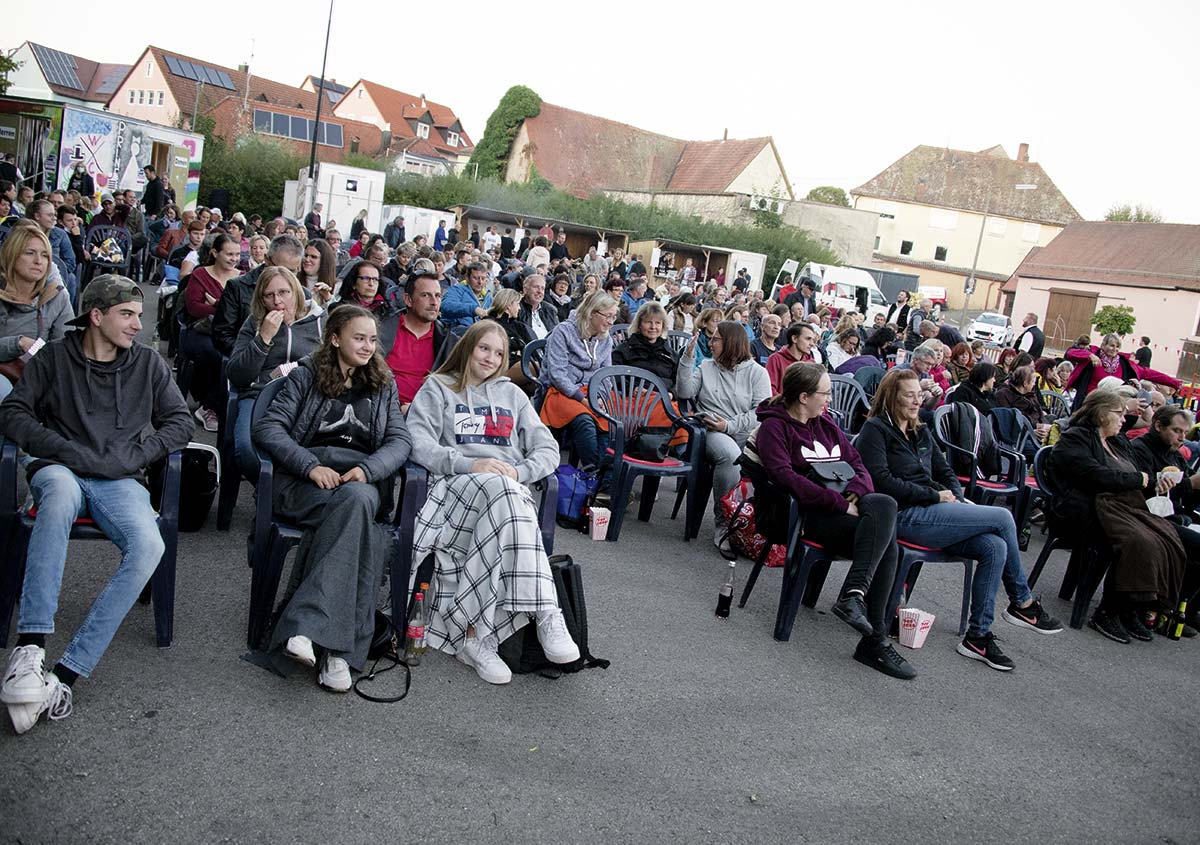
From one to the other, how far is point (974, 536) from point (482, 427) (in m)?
2.77

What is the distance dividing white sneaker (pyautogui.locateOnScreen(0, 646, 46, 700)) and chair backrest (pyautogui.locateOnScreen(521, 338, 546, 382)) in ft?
16.0

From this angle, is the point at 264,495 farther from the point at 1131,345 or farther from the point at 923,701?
the point at 1131,345

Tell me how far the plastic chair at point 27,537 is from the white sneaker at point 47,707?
0.51m

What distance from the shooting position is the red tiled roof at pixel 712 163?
5616cm

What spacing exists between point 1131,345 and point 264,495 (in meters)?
43.0

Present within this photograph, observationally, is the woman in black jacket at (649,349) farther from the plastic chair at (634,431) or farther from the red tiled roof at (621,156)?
the red tiled roof at (621,156)

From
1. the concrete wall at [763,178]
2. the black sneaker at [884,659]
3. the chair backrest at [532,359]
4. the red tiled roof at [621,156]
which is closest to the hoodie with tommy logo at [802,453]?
the black sneaker at [884,659]

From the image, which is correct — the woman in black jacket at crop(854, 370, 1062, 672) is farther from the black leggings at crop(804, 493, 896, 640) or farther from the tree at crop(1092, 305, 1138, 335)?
the tree at crop(1092, 305, 1138, 335)

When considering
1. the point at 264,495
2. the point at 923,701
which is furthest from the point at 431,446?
the point at 923,701

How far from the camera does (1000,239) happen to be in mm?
63500

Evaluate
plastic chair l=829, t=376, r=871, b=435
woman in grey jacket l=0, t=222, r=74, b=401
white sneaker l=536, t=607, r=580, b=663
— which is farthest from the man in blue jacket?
white sneaker l=536, t=607, r=580, b=663

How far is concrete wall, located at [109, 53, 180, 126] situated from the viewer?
62062 millimetres

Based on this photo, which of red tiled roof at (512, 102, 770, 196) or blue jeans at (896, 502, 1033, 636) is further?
red tiled roof at (512, 102, 770, 196)

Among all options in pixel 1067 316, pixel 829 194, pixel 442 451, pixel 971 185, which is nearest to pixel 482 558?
pixel 442 451
